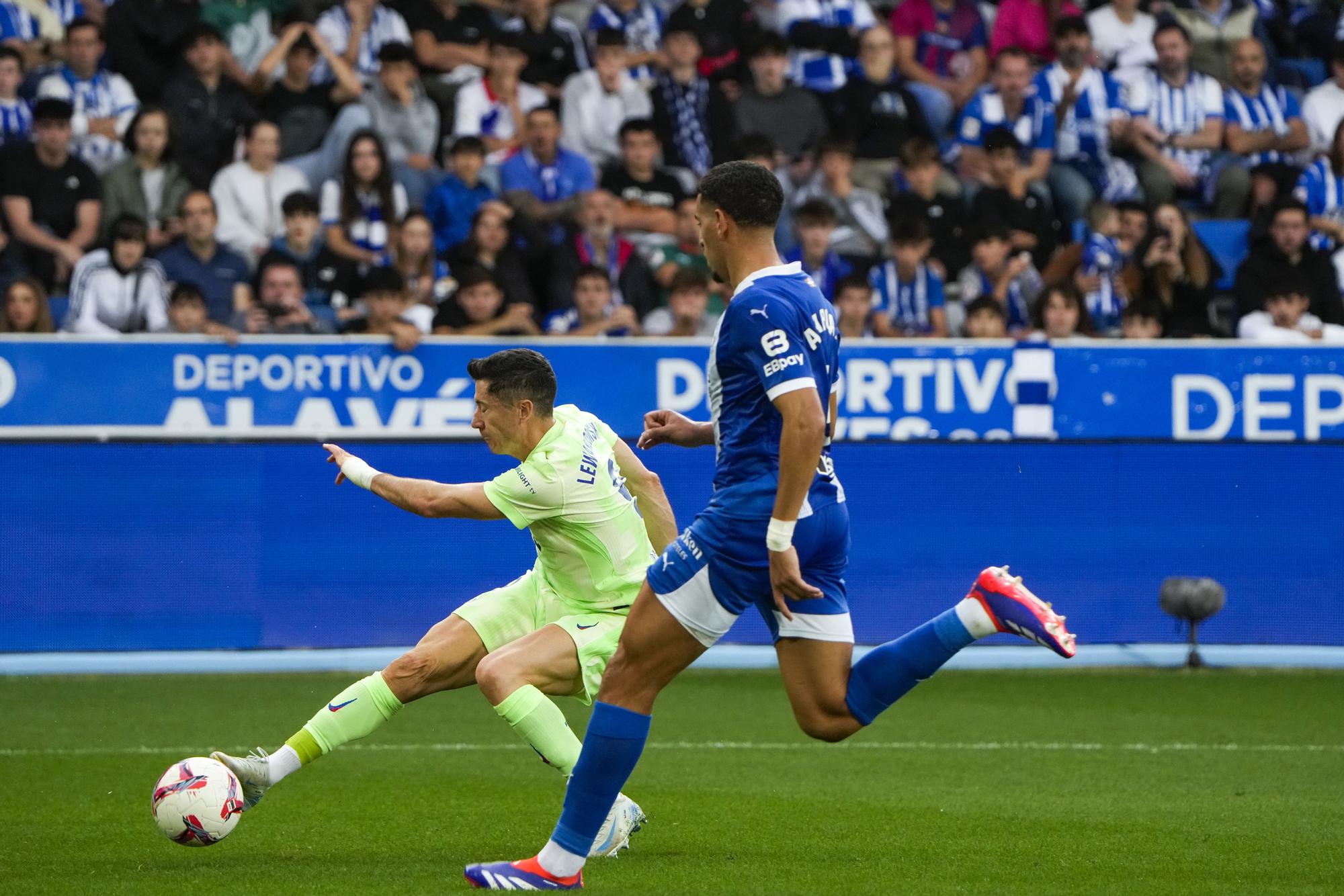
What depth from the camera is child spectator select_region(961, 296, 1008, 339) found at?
535 inches

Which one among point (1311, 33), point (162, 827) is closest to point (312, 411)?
point (162, 827)

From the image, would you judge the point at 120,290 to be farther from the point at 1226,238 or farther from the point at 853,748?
the point at 1226,238

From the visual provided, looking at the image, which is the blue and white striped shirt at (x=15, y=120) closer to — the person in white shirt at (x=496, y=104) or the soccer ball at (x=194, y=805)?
the person in white shirt at (x=496, y=104)

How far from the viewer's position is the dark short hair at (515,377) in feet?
21.4

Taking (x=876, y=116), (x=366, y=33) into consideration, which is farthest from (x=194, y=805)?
(x=876, y=116)

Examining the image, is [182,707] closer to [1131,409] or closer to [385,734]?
[385,734]

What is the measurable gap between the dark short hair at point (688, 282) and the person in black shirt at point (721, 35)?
2914 millimetres

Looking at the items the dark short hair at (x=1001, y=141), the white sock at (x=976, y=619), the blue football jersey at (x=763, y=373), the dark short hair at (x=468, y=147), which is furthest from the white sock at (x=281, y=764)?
the dark short hair at (x=1001, y=141)

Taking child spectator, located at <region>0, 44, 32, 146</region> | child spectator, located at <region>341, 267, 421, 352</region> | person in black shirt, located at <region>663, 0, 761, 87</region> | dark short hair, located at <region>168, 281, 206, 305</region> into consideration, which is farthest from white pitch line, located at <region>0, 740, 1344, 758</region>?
person in black shirt, located at <region>663, 0, 761, 87</region>

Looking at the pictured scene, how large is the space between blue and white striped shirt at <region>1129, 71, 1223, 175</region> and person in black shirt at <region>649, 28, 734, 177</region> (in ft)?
12.6

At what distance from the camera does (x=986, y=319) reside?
13.6 metres

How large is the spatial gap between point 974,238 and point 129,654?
738 cm

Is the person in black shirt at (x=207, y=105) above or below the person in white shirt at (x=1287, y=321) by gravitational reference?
above

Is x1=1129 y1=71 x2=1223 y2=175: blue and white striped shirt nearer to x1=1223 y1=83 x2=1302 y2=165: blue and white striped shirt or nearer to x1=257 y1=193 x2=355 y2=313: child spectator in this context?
x1=1223 y1=83 x2=1302 y2=165: blue and white striped shirt
